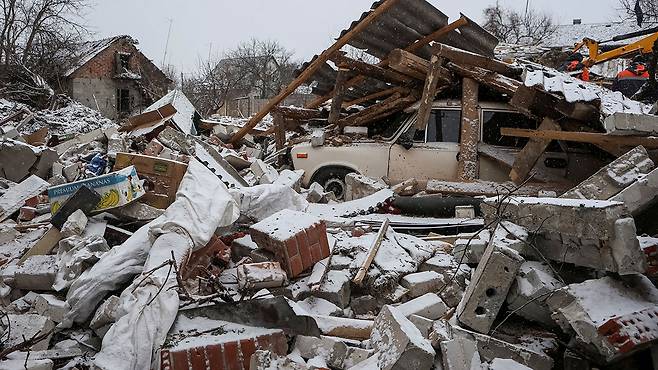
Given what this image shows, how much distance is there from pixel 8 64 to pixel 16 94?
3.53 m

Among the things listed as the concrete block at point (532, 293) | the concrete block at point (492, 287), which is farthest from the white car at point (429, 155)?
the concrete block at point (492, 287)

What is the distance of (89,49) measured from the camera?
2927 centimetres

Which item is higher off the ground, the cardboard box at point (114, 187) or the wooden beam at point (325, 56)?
the wooden beam at point (325, 56)

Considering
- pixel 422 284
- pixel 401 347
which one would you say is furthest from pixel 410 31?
pixel 401 347

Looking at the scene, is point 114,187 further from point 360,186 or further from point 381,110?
point 381,110

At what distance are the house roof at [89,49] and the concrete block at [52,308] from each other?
26079 mm

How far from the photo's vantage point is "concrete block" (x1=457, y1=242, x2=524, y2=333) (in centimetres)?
312

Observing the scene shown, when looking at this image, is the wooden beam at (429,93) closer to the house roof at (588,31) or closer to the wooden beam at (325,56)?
the wooden beam at (325,56)

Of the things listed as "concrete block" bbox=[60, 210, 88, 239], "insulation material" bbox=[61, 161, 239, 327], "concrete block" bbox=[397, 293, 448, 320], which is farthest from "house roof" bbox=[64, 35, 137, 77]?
"concrete block" bbox=[397, 293, 448, 320]

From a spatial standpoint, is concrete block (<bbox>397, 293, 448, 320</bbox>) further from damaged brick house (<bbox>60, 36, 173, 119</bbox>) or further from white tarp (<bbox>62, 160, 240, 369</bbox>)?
damaged brick house (<bbox>60, 36, 173, 119</bbox>)

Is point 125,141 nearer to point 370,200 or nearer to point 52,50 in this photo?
point 370,200

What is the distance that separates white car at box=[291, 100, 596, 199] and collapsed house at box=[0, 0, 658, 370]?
5 centimetres

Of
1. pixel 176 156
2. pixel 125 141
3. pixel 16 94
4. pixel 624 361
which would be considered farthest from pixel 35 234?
pixel 16 94

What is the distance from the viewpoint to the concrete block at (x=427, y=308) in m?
3.56
